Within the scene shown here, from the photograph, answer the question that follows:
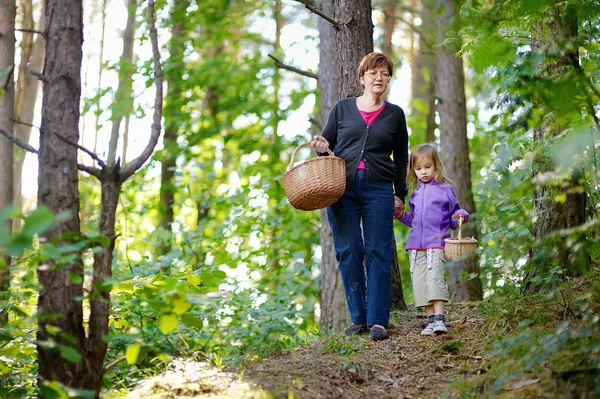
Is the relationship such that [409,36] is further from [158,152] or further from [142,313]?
[142,313]

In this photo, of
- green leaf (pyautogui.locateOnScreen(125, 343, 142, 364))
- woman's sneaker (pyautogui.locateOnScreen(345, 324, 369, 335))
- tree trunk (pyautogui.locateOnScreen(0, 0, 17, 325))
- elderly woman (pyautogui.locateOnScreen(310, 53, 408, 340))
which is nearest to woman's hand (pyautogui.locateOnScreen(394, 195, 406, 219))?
elderly woman (pyautogui.locateOnScreen(310, 53, 408, 340))

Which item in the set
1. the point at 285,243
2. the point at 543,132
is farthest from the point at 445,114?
the point at 543,132

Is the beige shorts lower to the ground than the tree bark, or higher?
lower

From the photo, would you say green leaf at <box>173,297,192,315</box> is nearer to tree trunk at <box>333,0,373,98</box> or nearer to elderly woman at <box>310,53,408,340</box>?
elderly woman at <box>310,53,408,340</box>

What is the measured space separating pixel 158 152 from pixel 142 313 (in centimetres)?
773

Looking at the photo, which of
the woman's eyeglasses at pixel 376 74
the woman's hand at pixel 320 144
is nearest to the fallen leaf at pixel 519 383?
the woman's hand at pixel 320 144

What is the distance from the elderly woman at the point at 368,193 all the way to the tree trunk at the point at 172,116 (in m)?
8.87

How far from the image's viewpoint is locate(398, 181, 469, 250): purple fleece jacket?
17.3 feet

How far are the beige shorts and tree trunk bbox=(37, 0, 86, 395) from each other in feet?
8.70

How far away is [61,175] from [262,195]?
7.79 metres

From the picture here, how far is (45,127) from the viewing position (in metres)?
3.76

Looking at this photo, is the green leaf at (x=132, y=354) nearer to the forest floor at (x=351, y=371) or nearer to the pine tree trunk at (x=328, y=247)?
the forest floor at (x=351, y=371)

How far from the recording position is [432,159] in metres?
5.43

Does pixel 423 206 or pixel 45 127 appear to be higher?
pixel 45 127
